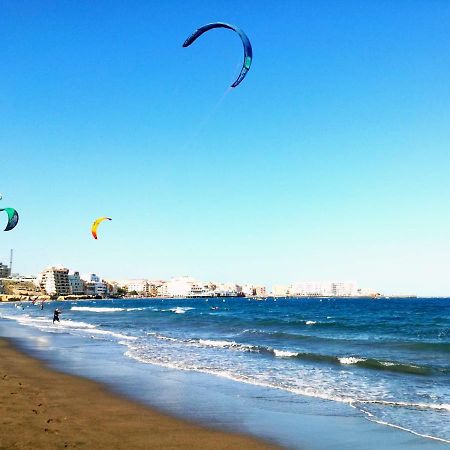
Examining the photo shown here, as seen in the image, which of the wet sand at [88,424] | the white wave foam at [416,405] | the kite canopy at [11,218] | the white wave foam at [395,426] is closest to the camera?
the wet sand at [88,424]

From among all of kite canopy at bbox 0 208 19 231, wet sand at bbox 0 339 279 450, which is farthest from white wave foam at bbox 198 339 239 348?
kite canopy at bbox 0 208 19 231

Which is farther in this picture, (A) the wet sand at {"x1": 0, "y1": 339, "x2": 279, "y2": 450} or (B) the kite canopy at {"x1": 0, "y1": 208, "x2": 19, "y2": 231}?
(B) the kite canopy at {"x1": 0, "y1": 208, "x2": 19, "y2": 231}

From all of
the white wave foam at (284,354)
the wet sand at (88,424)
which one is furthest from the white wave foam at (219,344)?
the wet sand at (88,424)

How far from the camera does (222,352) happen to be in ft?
75.5

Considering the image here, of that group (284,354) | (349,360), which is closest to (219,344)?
(284,354)

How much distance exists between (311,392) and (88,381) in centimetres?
631

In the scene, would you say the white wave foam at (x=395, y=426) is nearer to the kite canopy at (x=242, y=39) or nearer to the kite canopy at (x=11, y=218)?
the kite canopy at (x=242, y=39)

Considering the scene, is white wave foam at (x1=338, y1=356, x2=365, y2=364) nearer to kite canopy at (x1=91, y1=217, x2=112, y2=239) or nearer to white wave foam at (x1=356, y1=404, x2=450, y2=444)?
white wave foam at (x1=356, y1=404, x2=450, y2=444)

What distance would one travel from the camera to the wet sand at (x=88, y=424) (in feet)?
25.4

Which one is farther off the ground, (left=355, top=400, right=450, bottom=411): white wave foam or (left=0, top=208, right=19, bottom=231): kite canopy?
(left=0, top=208, right=19, bottom=231): kite canopy

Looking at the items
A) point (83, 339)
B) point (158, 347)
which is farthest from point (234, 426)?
point (83, 339)

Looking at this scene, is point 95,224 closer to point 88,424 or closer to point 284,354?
point 284,354

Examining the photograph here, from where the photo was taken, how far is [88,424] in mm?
9031

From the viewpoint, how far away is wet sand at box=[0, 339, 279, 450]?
305 inches
